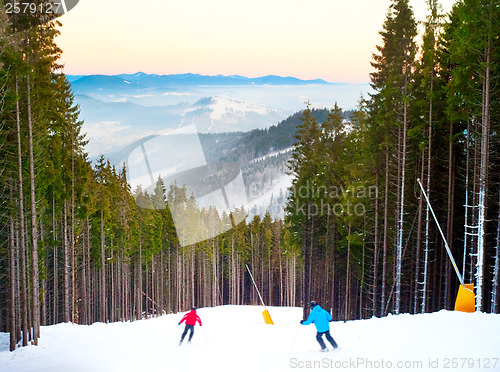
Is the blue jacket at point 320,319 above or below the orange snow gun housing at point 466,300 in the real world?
above

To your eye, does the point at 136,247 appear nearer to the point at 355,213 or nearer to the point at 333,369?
the point at 355,213

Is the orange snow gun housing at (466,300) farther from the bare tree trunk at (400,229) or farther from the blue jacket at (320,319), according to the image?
the bare tree trunk at (400,229)

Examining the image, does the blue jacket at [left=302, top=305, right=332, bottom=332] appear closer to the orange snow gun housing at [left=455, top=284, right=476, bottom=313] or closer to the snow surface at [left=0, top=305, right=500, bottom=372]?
the snow surface at [left=0, top=305, right=500, bottom=372]

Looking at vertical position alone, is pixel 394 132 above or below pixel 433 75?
below

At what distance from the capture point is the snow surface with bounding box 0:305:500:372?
10.7 metres

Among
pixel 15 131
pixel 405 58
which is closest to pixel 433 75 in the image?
pixel 405 58

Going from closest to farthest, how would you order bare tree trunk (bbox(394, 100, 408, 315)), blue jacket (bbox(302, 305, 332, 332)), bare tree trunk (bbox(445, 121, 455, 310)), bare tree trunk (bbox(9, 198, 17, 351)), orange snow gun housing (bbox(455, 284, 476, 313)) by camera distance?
blue jacket (bbox(302, 305, 332, 332)) → orange snow gun housing (bbox(455, 284, 476, 313)) → bare tree trunk (bbox(9, 198, 17, 351)) → bare tree trunk (bbox(394, 100, 408, 315)) → bare tree trunk (bbox(445, 121, 455, 310))

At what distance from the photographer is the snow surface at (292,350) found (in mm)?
10742

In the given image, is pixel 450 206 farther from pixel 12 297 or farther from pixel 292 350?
pixel 12 297

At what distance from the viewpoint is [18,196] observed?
60.6 feet

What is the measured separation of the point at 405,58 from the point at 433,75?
6.17 ft

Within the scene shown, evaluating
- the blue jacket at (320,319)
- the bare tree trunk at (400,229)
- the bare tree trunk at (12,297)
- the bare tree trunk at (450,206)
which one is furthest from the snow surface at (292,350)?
the bare tree trunk at (450,206)

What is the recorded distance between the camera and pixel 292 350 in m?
13.9

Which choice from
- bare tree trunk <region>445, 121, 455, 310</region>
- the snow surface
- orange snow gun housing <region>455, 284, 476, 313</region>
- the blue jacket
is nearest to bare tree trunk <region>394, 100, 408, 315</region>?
bare tree trunk <region>445, 121, 455, 310</region>
